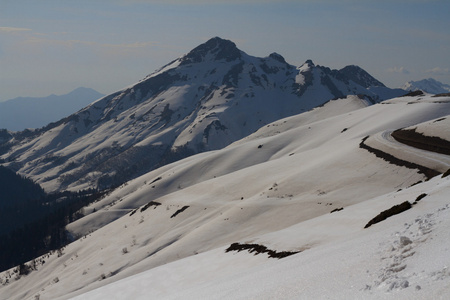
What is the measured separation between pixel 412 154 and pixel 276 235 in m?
43.3

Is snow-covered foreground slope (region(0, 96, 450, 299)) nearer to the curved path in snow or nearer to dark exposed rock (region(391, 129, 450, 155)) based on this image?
the curved path in snow

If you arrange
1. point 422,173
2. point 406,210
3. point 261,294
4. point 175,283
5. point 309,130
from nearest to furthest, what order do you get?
point 261,294, point 406,210, point 175,283, point 422,173, point 309,130

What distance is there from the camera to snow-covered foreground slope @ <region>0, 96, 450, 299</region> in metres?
16.0

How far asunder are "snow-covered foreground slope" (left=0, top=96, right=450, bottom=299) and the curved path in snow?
2.22 feet

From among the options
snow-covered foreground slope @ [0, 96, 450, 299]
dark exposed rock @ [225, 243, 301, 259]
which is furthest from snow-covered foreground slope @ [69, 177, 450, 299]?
dark exposed rock @ [225, 243, 301, 259]

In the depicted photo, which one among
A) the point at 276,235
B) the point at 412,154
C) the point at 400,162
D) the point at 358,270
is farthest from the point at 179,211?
the point at 358,270

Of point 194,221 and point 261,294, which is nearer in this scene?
point 261,294

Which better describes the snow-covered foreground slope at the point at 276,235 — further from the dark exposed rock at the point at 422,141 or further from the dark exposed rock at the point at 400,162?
the dark exposed rock at the point at 422,141

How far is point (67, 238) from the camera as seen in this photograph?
152m

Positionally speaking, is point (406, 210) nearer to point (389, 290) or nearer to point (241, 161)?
point (389, 290)

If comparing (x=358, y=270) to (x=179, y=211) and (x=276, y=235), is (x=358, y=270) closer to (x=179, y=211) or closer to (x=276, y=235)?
(x=276, y=235)

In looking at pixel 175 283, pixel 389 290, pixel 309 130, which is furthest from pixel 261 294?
pixel 309 130

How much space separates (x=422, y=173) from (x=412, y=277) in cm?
5276

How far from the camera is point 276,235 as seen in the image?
36.4 metres
